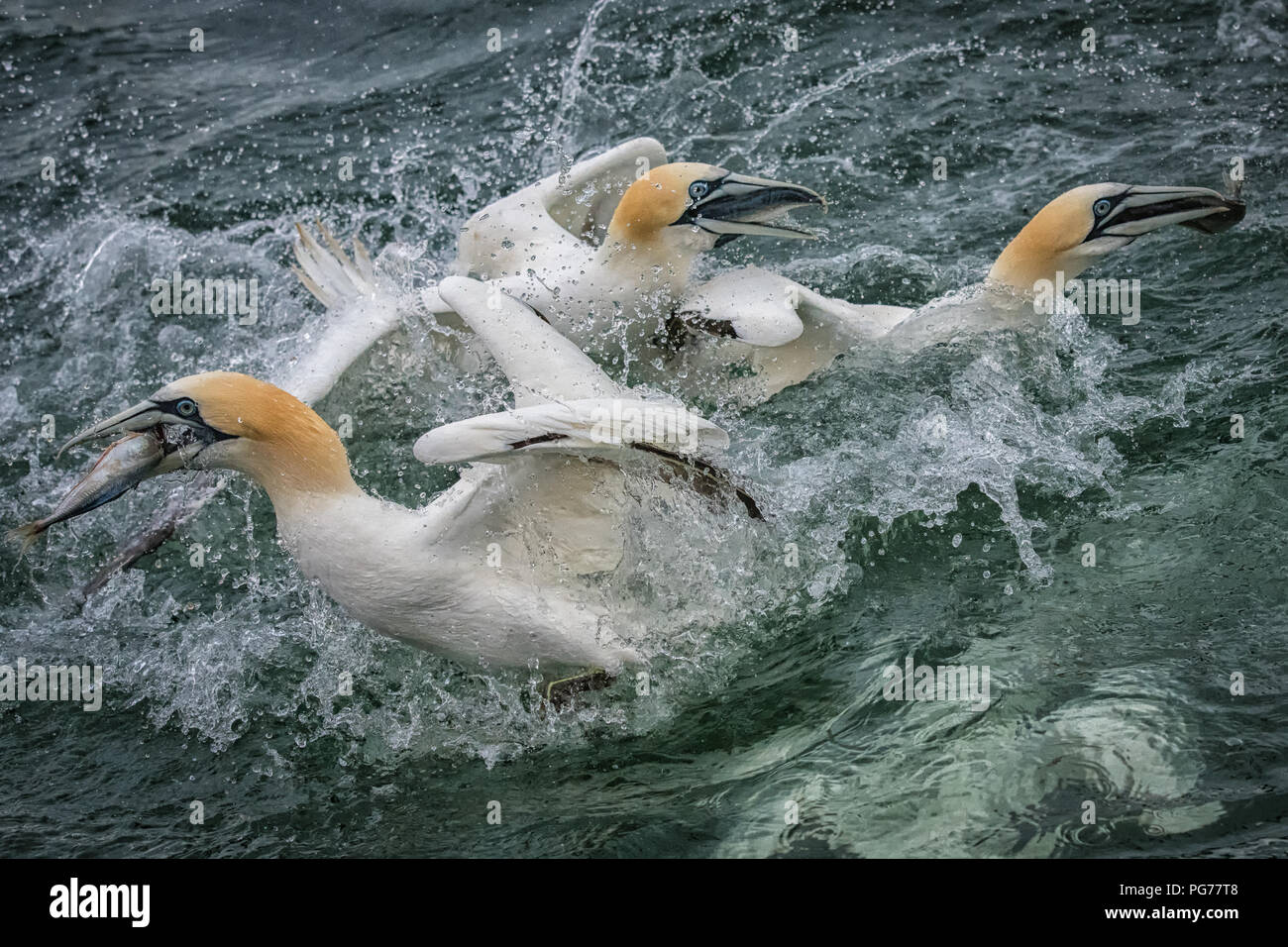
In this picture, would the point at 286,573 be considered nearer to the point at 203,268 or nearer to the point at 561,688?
the point at 561,688

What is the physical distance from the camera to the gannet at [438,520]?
4.84 m

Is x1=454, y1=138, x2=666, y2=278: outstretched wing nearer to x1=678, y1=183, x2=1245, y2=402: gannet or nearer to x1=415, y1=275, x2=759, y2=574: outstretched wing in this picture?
x1=678, y1=183, x2=1245, y2=402: gannet

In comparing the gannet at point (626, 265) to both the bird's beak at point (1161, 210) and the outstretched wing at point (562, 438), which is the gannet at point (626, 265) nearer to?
the outstretched wing at point (562, 438)

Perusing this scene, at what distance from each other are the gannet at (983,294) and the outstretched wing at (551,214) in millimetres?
934

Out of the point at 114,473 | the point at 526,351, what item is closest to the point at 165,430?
the point at 114,473

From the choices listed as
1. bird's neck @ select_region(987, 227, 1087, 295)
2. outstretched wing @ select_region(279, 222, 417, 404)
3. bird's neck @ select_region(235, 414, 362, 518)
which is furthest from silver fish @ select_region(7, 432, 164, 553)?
bird's neck @ select_region(987, 227, 1087, 295)

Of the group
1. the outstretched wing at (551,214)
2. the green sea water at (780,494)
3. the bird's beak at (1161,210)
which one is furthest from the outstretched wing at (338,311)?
the bird's beak at (1161,210)

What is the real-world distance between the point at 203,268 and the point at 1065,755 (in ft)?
21.0

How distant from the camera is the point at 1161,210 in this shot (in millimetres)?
6457

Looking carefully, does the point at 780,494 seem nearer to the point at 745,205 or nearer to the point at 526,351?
the point at 526,351

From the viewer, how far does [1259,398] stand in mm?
6363

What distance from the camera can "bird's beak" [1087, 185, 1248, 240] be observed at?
6414mm

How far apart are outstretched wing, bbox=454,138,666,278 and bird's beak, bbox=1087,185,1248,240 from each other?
233cm

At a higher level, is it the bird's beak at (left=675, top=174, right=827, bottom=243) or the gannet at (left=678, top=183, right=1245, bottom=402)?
the bird's beak at (left=675, top=174, right=827, bottom=243)
